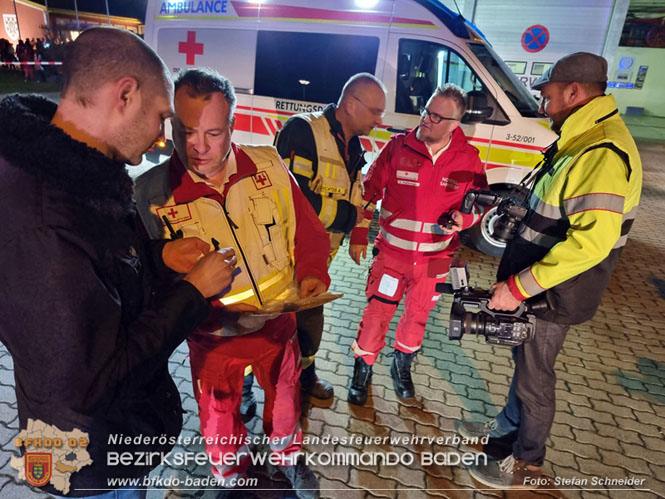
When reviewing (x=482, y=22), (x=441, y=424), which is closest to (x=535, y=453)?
(x=441, y=424)

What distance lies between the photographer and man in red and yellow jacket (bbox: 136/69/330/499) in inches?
59.0

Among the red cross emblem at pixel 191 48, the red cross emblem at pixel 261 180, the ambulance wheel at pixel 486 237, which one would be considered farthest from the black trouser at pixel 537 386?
the red cross emblem at pixel 191 48

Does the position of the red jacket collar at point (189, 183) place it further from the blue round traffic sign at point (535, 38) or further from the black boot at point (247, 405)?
the blue round traffic sign at point (535, 38)

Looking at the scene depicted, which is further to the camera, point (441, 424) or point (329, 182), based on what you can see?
point (441, 424)

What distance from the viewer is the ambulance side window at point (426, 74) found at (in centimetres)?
434

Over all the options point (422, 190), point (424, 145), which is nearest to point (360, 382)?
point (422, 190)

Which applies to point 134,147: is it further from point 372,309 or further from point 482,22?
point 482,22

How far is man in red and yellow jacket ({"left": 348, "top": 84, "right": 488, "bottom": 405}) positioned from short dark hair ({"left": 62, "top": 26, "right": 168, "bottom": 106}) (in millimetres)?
1755

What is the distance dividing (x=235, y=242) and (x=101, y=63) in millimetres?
772

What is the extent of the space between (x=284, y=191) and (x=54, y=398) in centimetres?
111

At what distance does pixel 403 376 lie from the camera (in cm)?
278

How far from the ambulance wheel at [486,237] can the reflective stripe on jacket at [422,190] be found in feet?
8.21

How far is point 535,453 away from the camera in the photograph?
2074mm

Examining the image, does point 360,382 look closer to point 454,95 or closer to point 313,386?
point 313,386
